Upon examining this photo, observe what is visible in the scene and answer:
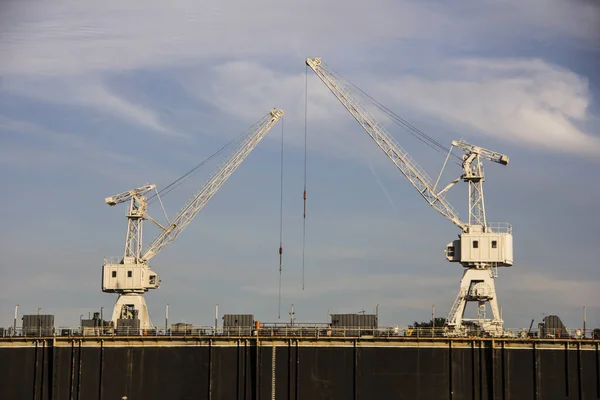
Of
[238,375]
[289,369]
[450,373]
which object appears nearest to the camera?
[289,369]

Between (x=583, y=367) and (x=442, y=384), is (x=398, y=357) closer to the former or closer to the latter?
(x=442, y=384)

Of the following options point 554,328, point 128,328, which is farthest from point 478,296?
point 128,328

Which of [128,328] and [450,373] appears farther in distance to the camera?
[128,328]

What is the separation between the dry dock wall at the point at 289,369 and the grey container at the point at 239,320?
17430 mm

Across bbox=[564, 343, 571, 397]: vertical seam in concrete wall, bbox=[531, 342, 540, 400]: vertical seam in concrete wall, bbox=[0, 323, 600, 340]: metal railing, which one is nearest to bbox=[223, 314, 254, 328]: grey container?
bbox=[0, 323, 600, 340]: metal railing

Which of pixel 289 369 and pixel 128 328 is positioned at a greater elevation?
pixel 128 328

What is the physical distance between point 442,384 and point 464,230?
4015 cm

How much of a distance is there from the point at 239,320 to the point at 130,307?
3535cm

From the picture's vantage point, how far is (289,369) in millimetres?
113812

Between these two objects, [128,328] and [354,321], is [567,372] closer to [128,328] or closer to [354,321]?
[354,321]

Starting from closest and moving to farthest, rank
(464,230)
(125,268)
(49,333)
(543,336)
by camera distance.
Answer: (543,336) < (49,333) < (464,230) < (125,268)

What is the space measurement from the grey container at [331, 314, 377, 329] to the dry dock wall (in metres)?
14.1

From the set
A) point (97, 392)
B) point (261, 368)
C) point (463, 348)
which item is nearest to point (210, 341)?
point (261, 368)

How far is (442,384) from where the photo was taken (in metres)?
114
